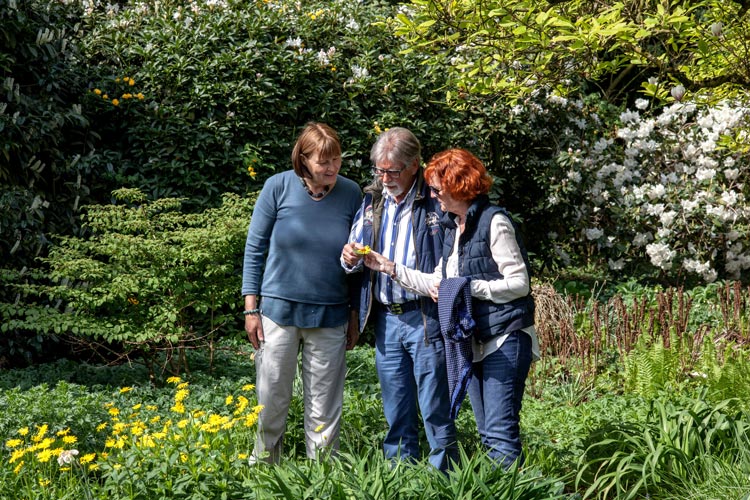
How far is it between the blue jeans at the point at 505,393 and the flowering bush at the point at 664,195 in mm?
5054

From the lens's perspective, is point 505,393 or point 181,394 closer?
point 505,393

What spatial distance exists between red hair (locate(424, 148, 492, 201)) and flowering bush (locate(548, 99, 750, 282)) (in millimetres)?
5073

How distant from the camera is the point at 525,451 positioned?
3895mm

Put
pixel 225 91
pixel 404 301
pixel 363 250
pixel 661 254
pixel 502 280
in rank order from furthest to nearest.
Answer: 1. pixel 661 254
2. pixel 225 91
3. pixel 404 301
4. pixel 363 250
5. pixel 502 280

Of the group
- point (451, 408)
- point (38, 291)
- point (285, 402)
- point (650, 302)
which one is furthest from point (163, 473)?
point (650, 302)

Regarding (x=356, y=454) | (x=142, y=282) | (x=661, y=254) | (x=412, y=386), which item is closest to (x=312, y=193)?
(x=412, y=386)

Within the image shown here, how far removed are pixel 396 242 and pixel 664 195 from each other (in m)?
5.36

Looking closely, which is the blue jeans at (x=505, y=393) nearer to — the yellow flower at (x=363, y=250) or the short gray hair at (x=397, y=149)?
the yellow flower at (x=363, y=250)

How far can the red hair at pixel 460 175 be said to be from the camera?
346 cm

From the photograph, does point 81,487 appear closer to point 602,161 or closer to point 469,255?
point 469,255

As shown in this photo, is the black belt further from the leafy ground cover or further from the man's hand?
the leafy ground cover

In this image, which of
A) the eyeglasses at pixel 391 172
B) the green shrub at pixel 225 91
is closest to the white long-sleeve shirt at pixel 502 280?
the eyeglasses at pixel 391 172

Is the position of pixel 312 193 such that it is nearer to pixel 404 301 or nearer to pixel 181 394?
pixel 404 301

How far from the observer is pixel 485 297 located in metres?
3.44
